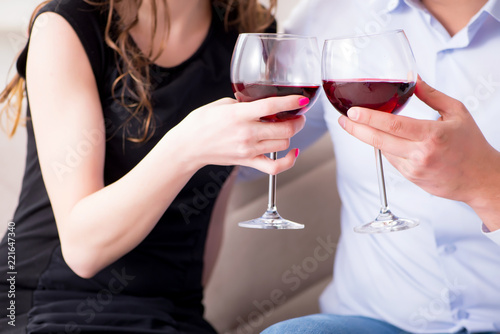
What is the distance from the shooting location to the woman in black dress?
1299mm

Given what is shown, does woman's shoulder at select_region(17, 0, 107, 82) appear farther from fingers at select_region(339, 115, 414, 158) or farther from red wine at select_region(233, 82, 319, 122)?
fingers at select_region(339, 115, 414, 158)

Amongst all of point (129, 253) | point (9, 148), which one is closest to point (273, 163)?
point (129, 253)

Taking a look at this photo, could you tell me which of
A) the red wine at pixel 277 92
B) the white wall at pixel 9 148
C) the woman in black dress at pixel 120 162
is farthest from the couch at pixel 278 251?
the red wine at pixel 277 92

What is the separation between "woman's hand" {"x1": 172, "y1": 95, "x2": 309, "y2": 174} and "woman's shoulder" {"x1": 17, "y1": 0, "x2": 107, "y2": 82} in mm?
433

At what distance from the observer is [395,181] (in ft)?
4.98

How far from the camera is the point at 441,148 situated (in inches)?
40.1

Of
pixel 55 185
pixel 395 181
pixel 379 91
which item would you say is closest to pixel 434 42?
pixel 395 181

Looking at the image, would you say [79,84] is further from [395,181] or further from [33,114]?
[395,181]

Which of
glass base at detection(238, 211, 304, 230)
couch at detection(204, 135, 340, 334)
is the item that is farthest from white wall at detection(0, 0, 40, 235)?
glass base at detection(238, 211, 304, 230)

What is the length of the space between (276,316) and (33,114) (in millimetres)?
1162

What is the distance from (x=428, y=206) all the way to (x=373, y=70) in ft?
1.75

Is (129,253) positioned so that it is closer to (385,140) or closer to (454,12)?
(385,140)

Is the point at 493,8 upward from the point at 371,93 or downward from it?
upward

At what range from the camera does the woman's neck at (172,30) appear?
156 centimetres
